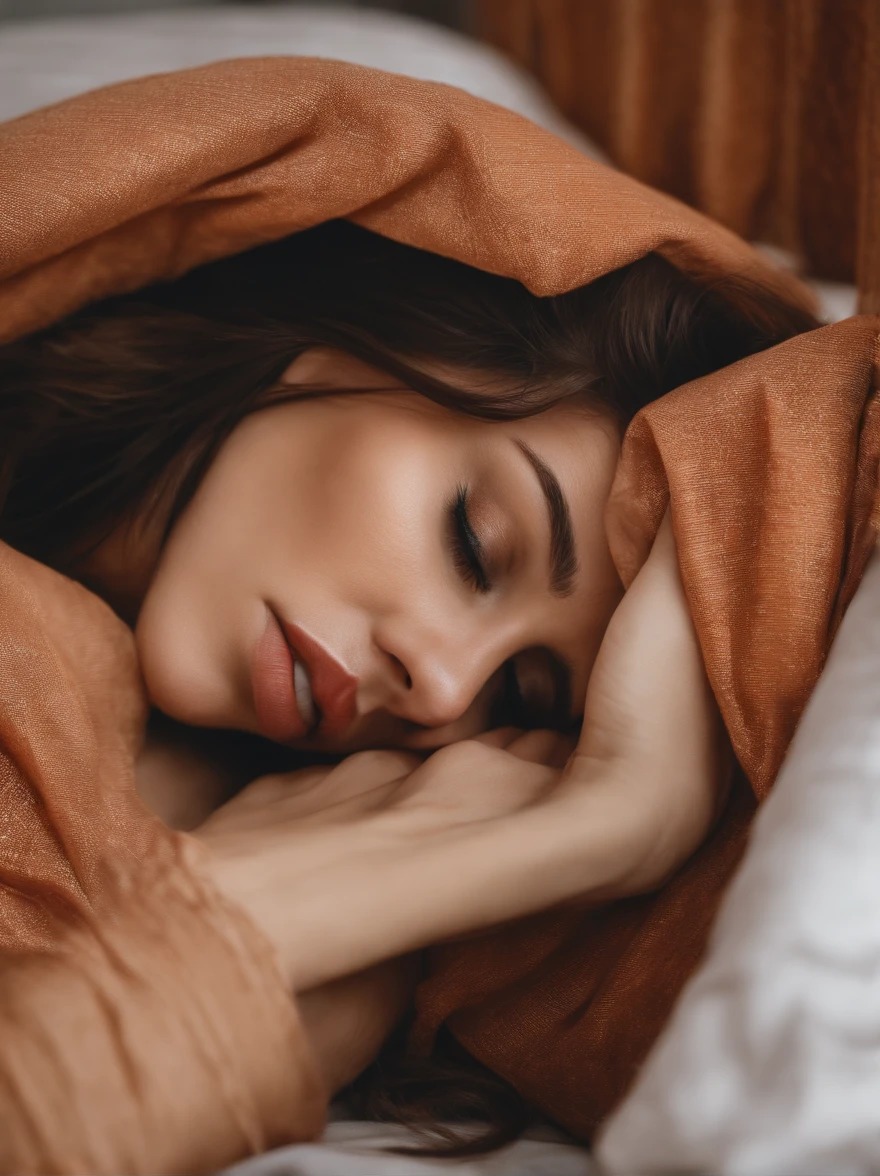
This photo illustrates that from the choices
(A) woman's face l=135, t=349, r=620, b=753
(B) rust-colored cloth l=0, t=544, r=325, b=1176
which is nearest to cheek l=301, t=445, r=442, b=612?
(A) woman's face l=135, t=349, r=620, b=753

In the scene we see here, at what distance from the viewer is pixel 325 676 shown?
79cm

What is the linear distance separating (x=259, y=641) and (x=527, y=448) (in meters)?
0.27

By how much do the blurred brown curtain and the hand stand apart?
1053 millimetres

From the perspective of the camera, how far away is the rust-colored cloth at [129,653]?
47 centimetres

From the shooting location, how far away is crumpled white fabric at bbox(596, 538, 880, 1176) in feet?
1.37

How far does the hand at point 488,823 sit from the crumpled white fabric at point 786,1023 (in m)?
0.14

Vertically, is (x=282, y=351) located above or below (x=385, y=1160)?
above

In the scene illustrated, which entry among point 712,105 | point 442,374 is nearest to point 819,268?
point 712,105

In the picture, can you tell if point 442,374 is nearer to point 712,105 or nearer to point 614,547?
point 614,547

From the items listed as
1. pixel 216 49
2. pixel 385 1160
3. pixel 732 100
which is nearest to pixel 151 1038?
pixel 385 1160

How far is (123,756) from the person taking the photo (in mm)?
766

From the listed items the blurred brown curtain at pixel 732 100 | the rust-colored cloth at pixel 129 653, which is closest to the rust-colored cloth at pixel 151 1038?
the rust-colored cloth at pixel 129 653

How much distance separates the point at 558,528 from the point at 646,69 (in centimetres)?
128

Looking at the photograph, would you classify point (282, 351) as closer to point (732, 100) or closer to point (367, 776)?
point (367, 776)
